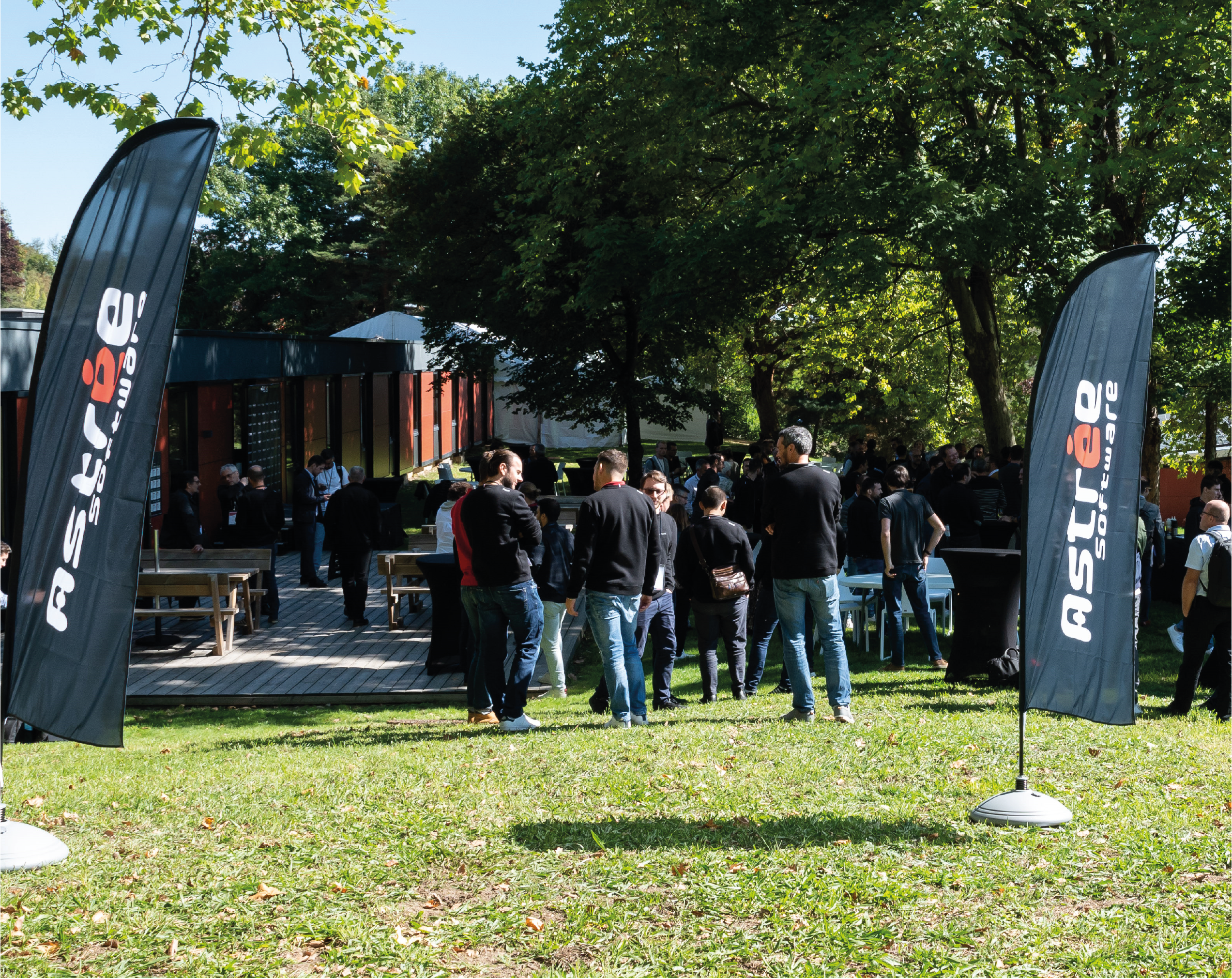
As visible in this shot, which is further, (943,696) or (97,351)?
(943,696)

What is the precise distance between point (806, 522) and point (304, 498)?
10001mm

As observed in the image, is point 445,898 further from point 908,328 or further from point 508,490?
point 908,328

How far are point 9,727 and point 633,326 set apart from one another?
19.8 metres

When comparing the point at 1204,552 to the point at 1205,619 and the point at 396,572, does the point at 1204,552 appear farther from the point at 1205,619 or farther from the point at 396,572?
the point at 396,572

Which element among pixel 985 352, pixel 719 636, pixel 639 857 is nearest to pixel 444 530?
pixel 719 636

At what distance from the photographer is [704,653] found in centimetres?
954

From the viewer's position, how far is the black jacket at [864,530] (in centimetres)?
1174

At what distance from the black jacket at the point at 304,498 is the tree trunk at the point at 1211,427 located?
61.2 feet

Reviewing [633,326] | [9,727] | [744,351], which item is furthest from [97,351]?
[744,351]

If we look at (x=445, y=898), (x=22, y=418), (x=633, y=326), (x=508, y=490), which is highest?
(x=633, y=326)

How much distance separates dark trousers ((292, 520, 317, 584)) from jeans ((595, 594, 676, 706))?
8.16 meters

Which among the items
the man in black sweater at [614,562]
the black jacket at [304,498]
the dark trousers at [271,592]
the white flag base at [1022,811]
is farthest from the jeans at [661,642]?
the black jacket at [304,498]

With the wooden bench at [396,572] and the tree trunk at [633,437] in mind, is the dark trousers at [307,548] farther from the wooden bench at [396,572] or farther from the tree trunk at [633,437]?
the tree trunk at [633,437]

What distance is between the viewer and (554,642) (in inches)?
416
